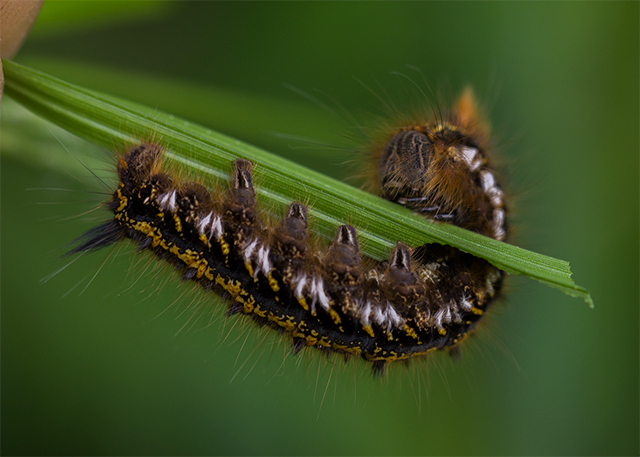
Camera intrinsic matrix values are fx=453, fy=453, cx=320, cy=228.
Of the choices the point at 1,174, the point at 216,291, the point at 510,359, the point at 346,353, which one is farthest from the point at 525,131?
the point at 1,174

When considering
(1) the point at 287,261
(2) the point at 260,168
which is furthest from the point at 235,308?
(2) the point at 260,168

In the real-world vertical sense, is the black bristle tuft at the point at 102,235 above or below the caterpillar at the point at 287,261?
below

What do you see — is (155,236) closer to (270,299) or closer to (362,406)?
(270,299)

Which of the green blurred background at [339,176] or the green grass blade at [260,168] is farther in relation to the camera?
the green blurred background at [339,176]

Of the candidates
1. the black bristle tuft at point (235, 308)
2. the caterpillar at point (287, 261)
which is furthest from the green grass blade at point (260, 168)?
the black bristle tuft at point (235, 308)

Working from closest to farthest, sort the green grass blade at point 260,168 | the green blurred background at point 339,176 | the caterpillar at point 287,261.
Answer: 1. the green grass blade at point 260,168
2. the caterpillar at point 287,261
3. the green blurred background at point 339,176

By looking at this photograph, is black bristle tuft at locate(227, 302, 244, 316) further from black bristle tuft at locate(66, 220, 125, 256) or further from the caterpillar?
black bristle tuft at locate(66, 220, 125, 256)

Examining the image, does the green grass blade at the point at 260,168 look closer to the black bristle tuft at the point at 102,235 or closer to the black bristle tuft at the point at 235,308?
the black bristle tuft at the point at 102,235
